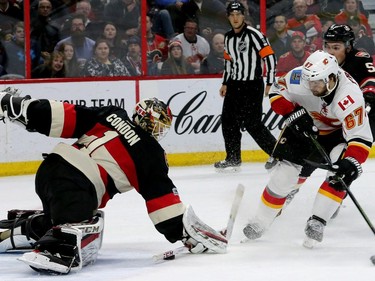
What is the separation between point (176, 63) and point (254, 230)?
2.89m

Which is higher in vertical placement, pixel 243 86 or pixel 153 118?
pixel 153 118

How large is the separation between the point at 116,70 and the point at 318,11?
5.36 feet

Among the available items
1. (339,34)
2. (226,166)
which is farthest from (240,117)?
(339,34)

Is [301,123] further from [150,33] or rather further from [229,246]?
[150,33]

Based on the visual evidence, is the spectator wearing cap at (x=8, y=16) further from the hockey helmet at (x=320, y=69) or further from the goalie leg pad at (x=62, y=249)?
the goalie leg pad at (x=62, y=249)

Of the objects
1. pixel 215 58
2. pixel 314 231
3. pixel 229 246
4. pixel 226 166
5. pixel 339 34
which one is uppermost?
pixel 339 34

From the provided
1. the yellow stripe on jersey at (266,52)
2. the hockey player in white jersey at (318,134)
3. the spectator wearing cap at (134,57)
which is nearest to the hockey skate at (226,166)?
the yellow stripe on jersey at (266,52)

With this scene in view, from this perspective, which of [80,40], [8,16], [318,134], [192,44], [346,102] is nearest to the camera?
[346,102]

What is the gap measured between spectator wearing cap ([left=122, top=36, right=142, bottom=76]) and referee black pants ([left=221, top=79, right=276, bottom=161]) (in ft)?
2.28

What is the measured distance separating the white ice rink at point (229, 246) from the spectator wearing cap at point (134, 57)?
957 mm

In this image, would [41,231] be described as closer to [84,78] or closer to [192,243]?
[192,243]

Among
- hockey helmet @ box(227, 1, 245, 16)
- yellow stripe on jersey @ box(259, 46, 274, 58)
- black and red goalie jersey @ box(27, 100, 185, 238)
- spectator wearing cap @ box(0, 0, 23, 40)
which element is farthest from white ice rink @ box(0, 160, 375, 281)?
hockey helmet @ box(227, 1, 245, 16)

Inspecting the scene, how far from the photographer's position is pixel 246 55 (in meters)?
7.24

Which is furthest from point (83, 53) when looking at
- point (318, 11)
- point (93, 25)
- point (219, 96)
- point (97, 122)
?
point (97, 122)
